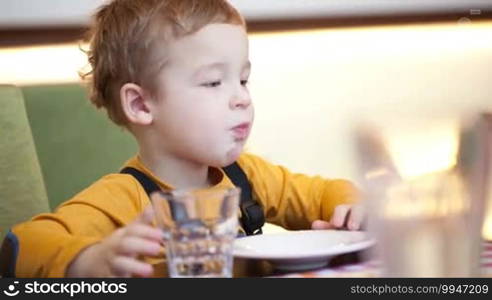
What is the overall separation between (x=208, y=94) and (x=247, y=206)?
161 millimetres

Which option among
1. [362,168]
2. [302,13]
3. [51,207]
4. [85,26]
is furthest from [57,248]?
[302,13]

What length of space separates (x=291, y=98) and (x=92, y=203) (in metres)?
1.41

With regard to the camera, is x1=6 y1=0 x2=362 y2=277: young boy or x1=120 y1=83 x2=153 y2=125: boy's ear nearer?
x1=6 y1=0 x2=362 y2=277: young boy

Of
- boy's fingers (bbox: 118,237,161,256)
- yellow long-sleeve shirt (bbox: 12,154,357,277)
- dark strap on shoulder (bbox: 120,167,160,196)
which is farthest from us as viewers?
dark strap on shoulder (bbox: 120,167,160,196)

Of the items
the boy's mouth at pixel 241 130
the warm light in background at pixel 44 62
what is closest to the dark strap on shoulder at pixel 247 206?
the boy's mouth at pixel 241 130

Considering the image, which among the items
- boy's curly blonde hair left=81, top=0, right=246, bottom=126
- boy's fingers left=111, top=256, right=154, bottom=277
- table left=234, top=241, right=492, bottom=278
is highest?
boy's curly blonde hair left=81, top=0, right=246, bottom=126

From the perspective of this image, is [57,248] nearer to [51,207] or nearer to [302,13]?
[51,207]

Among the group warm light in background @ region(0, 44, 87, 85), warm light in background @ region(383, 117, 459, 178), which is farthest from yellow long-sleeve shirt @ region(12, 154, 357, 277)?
warm light in background @ region(0, 44, 87, 85)

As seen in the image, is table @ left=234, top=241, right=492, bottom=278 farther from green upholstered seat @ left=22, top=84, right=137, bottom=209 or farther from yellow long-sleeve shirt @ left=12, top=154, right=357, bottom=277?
green upholstered seat @ left=22, top=84, right=137, bottom=209

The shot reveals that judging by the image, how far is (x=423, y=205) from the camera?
430 mm

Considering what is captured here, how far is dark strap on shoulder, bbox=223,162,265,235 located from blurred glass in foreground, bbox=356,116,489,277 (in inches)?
20.3

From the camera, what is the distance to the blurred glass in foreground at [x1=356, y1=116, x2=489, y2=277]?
428mm

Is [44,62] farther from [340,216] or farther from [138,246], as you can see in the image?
[138,246]

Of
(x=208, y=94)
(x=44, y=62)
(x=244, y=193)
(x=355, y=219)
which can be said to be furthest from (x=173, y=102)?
(x=44, y=62)
